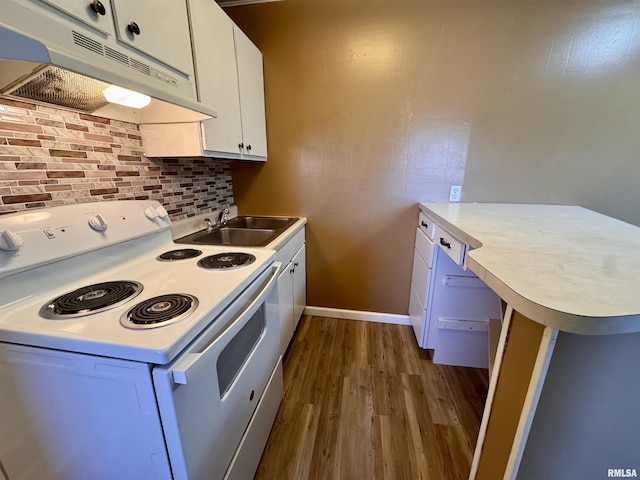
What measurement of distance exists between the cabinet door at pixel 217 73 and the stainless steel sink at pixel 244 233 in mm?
544

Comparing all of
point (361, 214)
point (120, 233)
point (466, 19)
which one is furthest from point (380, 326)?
point (466, 19)

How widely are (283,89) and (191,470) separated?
7.24 feet

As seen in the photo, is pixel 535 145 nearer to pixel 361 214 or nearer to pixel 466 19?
pixel 466 19

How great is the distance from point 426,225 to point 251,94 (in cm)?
151

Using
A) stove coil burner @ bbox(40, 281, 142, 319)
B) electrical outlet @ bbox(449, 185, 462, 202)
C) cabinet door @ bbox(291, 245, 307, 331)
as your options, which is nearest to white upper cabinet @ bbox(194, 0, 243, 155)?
stove coil burner @ bbox(40, 281, 142, 319)

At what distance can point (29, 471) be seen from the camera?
75cm

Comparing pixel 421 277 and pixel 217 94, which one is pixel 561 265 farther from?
pixel 217 94

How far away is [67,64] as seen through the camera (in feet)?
1.98

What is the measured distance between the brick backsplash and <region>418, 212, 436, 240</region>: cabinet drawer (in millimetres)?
1593

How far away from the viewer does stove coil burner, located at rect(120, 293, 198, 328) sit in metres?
0.68

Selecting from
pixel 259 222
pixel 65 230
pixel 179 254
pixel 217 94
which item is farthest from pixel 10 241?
pixel 259 222

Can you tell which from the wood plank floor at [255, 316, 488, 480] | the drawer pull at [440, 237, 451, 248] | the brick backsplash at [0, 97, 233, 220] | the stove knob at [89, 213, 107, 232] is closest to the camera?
the brick backsplash at [0, 97, 233, 220]

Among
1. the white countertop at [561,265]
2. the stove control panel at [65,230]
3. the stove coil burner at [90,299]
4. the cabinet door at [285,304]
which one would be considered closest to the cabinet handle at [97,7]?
the stove control panel at [65,230]

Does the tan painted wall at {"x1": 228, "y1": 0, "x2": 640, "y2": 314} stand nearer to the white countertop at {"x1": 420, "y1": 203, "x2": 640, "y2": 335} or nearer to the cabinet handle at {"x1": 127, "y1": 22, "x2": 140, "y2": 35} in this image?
the white countertop at {"x1": 420, "y1": 203, "x2": 640, "y2": 335}
